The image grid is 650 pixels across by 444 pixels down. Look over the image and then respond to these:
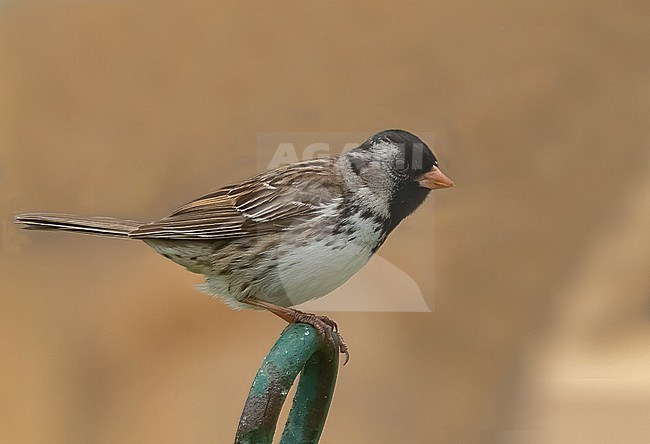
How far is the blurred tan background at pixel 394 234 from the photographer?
203 cm

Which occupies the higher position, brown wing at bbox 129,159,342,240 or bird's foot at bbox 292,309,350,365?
brown wing at bbox 129,159,342,240

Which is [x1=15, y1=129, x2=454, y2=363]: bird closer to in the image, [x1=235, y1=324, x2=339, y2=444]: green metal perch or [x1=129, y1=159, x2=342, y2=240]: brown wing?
[x1=129, y1=159, x2=342, y2=240]: brown wing

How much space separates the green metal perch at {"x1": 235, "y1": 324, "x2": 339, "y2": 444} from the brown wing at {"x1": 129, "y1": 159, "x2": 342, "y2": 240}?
0.92 ft

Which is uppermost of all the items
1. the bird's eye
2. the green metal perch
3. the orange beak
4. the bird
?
the bird's eye

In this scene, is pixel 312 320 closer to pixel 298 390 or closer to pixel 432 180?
pixel 298 390

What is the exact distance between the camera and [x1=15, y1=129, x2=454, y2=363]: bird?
1.56 metres

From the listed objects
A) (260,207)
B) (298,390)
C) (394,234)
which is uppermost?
(260,207)

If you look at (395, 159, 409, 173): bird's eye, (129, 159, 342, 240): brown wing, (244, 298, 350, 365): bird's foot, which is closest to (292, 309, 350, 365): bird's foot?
(244, 298, 350, 365): bird's foot

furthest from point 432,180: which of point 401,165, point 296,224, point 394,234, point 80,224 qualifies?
point 80,224

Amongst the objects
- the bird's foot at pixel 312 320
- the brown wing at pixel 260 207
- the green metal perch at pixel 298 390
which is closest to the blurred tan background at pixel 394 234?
the brown wing at pixel 260 207

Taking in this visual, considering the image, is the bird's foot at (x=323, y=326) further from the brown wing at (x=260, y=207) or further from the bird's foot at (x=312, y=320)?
the brown wing at (x=260, y=207)

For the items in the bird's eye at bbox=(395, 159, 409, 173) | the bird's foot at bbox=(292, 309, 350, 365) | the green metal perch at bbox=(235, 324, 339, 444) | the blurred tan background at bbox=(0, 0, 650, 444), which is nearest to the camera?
the green metal perch at bbox=(235, 324, 339, 444)

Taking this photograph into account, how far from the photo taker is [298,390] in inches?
54.8

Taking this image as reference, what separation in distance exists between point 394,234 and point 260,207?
40 cm
